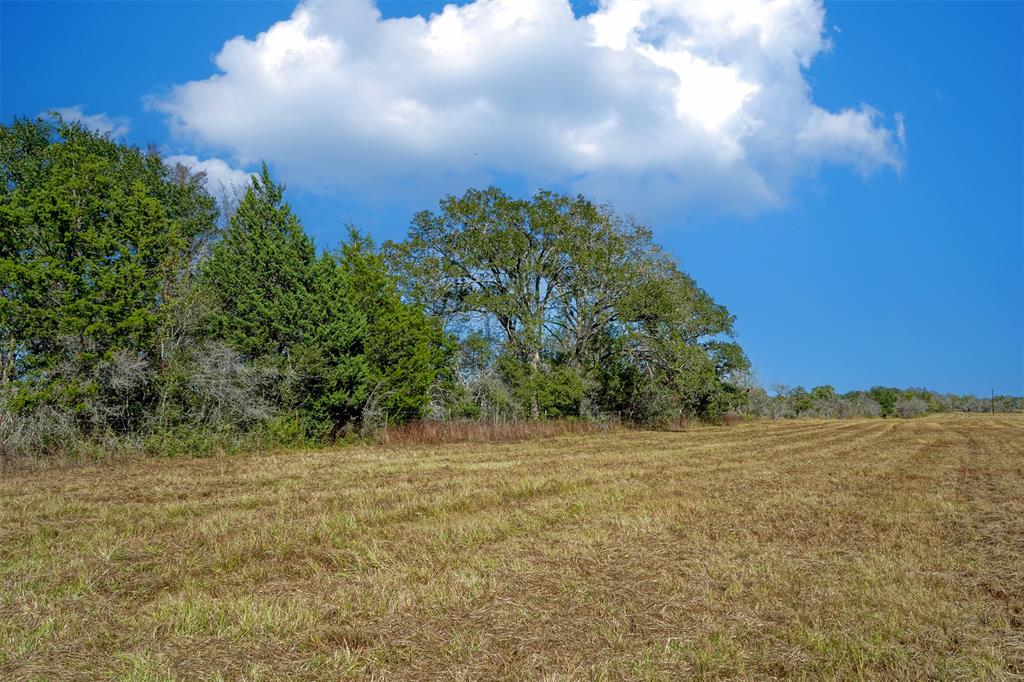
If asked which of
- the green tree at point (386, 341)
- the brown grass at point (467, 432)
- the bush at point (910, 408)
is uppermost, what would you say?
the green tree at point (386, 341)

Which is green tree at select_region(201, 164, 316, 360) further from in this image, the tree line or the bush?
the bush

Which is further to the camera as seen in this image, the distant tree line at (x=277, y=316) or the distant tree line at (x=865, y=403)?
the distant tree line at (x=865, y=403)

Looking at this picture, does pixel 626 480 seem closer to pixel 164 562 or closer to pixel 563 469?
pixel 563 469

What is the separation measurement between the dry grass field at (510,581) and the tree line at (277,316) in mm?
7526

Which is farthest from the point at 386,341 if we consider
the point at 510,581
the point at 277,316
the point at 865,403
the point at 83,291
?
the point at 865,403

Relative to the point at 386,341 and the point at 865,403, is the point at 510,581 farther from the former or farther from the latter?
the point at 865,403

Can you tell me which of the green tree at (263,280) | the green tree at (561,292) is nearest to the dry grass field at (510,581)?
the green tree at (263,280)

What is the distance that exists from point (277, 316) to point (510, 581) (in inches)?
774

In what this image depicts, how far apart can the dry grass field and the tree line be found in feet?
24.7

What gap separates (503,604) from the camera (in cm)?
525

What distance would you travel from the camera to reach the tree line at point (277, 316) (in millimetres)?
17766

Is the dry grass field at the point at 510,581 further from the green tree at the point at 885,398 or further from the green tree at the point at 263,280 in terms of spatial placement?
the green tree at the point at 885,398

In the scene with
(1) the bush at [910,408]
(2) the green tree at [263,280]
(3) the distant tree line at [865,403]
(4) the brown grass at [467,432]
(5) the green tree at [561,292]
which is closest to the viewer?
(2) the green tree at [263,280]

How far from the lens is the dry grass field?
13.9ft
